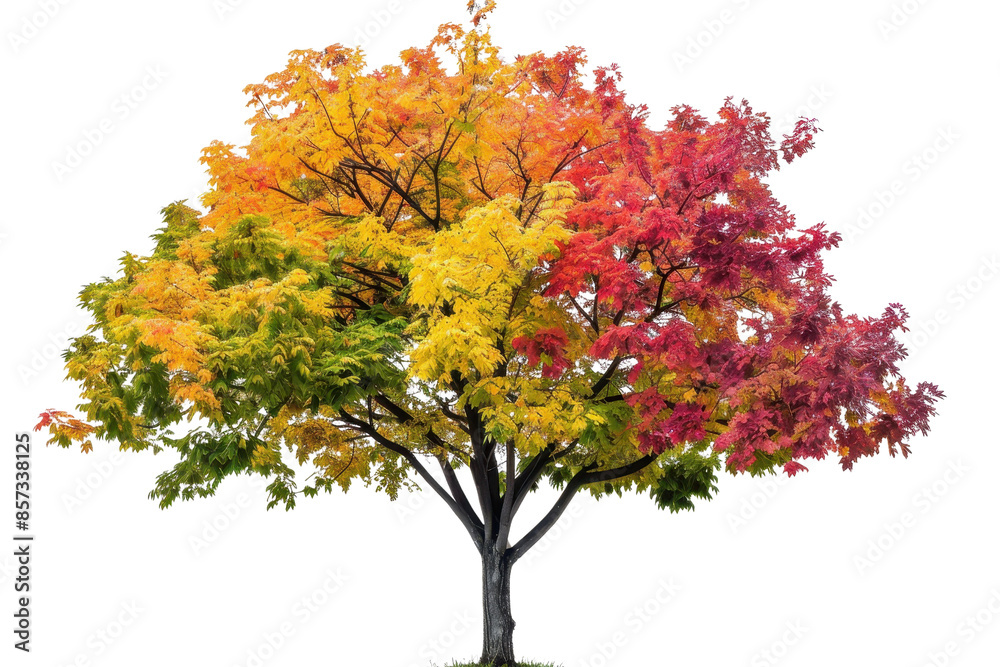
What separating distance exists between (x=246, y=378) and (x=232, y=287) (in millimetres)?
1258

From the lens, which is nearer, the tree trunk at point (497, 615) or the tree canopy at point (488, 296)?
the tree canopy at point (488, 296)

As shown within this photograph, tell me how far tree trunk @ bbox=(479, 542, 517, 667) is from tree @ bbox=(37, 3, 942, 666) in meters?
0.04

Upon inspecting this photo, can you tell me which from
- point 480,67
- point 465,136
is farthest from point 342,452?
point 480,67

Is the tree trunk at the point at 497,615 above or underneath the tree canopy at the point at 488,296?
underneath

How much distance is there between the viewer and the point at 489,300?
10.6 m

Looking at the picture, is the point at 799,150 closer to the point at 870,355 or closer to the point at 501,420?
the point at 870,355

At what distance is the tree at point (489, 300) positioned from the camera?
989 cm

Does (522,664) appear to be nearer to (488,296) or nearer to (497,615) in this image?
(497,615)

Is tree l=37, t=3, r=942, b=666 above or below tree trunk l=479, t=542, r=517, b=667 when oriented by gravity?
above

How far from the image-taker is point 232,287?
10484mm

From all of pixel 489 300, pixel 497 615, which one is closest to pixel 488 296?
pixel 489 300

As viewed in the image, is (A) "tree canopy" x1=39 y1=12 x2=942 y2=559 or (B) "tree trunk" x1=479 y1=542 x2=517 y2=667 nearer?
(A) "tree canopy" x1=39 y1=12 x2=942 y2=559

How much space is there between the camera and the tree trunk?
12.7 metres

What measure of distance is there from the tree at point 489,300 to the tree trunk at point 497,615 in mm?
44
